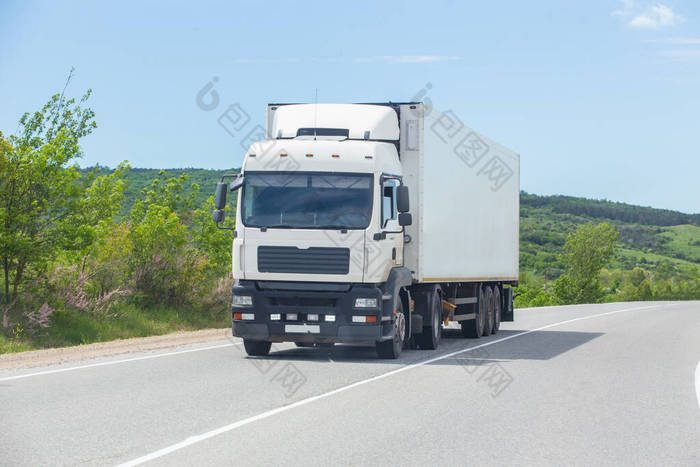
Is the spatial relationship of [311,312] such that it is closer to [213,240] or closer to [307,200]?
[307,200]

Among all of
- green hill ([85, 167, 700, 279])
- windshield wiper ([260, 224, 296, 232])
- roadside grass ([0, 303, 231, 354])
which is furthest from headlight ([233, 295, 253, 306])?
green hill ([85, 167, 700, 279])

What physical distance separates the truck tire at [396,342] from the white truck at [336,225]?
18mm

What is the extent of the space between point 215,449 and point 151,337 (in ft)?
44.0

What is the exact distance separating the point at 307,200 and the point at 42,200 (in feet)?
22.2

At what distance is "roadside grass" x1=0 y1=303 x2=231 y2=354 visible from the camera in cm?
1755

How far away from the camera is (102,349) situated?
16594 millimetres

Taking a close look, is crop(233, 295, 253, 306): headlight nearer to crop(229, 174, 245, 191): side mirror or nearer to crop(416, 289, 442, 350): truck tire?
crop(229, 174, 245, 191): side mirror

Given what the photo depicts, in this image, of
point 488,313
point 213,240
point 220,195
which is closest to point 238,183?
point 220,195

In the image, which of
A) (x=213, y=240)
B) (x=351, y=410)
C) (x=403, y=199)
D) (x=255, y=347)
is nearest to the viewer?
(x=351, y=410)

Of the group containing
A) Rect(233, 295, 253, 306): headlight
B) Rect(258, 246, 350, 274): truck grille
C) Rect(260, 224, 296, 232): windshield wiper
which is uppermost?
Rect(260, 224, 296, 232): windshield wiper

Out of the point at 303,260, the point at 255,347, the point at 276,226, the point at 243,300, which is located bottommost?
the point at 255,347

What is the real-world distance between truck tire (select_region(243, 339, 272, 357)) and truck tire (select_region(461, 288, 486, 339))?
6590 mm

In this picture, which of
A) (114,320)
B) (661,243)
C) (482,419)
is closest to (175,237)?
→ (114,320)

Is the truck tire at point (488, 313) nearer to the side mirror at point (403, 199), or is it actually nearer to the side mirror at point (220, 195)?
the side mirror at point (403, 199)
